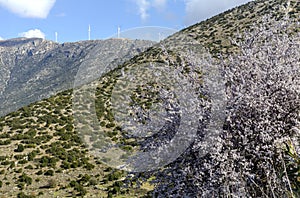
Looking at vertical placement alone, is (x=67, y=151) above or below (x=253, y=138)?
above

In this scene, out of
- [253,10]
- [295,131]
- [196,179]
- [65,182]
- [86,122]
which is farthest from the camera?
[253,10]

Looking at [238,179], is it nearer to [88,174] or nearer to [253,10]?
[88,174]

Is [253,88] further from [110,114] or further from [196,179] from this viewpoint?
[110,114]

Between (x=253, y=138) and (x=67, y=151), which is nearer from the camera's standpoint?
(x=253, y=138)

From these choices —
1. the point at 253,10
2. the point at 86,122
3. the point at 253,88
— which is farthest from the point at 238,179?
the point at 253,10

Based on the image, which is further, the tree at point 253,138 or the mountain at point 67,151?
the mountain at point 67,151

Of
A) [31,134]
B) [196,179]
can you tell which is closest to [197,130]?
[196,179]

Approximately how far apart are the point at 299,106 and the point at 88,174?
54.8 ft

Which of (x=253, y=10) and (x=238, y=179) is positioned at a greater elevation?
(x=253, y=10)

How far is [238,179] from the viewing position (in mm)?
5012

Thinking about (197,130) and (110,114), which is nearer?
(197,130)

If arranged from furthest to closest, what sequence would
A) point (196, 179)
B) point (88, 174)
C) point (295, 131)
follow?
point (88, 174) → point (196, 179) → point (295, 131)

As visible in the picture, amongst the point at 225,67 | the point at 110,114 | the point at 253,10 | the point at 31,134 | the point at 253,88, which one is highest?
the point at 253,10

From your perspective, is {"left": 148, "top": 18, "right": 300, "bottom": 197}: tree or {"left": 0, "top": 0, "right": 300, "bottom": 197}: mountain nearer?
{"left": 148, "top": 18, "right": 300, "bottom": 197}: tree
